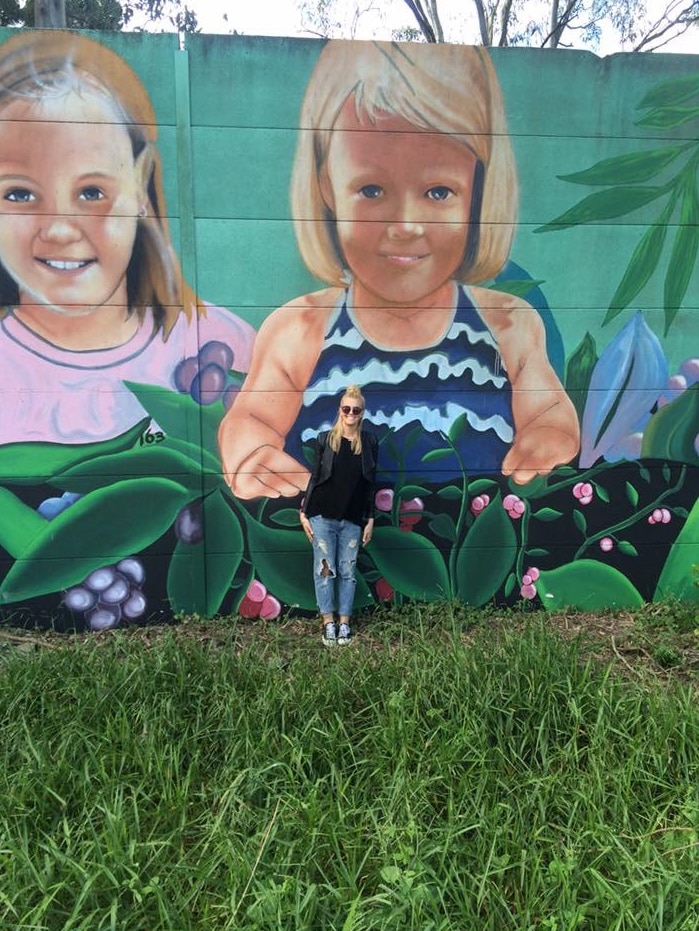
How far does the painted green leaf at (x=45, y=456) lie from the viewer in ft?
12.5

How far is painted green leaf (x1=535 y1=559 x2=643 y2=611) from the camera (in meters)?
4.21

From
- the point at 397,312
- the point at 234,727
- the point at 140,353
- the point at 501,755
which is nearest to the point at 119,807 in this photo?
the point at 234,727

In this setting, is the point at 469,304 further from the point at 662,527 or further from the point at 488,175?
the point at 662,527

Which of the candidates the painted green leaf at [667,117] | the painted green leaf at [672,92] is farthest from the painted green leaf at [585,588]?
the painted green leaf at [672,92]

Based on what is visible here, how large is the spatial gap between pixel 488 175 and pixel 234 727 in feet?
10.4

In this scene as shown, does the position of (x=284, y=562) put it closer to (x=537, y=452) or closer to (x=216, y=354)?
(x=216, y=354)

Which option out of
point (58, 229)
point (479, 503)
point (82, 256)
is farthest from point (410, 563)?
point (58, 229)

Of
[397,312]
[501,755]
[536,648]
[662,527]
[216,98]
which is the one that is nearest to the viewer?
[501,755]

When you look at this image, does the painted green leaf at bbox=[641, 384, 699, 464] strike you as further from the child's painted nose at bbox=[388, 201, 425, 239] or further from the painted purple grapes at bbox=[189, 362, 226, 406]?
the painted purple grapes at bbox=[189, 362, 226, 406]

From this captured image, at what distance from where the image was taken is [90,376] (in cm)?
382

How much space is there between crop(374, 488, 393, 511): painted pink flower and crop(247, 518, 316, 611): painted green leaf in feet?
1.54

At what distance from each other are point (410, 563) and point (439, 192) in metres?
2.13

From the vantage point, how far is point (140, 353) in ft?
12.6

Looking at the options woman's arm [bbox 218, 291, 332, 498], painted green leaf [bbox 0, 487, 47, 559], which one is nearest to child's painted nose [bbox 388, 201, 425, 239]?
woman's arm [bbox 218, 291, 332, 498]
